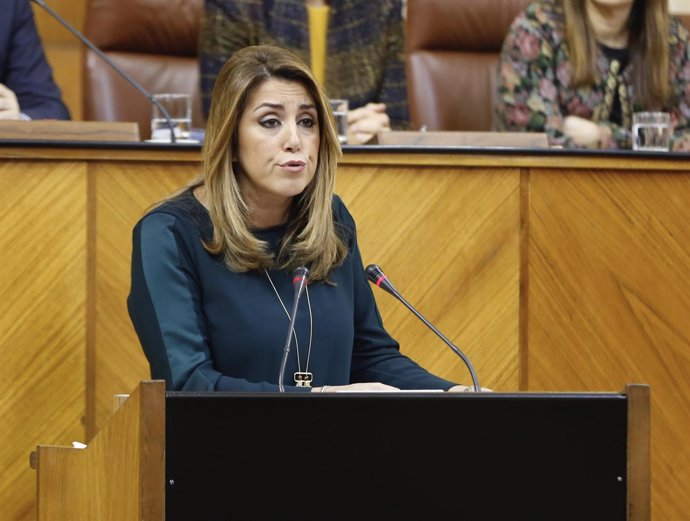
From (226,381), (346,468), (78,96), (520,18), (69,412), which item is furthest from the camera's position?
(78,96)

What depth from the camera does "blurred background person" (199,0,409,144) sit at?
3.27 m

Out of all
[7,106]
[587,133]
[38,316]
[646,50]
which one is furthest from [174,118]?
[646,50]

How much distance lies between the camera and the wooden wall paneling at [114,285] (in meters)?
2.51

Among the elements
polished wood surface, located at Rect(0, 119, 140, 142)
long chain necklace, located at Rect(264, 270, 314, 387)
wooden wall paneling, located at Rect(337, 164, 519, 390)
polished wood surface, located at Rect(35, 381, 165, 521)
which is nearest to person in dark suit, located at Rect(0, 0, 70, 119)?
polished wood surface, located at Rect(0, 119, 140, 142)

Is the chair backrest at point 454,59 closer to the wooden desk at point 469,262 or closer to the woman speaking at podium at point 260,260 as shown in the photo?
the wooden desk at point 469,262

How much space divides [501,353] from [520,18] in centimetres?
108

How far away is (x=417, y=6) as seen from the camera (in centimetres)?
347

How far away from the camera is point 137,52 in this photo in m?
3.39

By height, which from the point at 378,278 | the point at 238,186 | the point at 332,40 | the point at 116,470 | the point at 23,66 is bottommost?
the point at 116,470

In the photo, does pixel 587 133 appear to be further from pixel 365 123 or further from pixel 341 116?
pixel 341 116

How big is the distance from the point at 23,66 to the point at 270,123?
1236mm

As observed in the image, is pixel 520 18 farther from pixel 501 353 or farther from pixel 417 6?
pixel 501 353

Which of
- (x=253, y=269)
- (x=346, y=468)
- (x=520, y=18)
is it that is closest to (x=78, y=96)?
(x=520, y=18)

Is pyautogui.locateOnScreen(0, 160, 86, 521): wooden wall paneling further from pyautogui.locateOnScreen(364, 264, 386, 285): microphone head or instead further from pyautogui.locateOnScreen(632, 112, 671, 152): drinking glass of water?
pyautogui.locateOnScreen(632, 112, 671, 152): drinking glass of water
